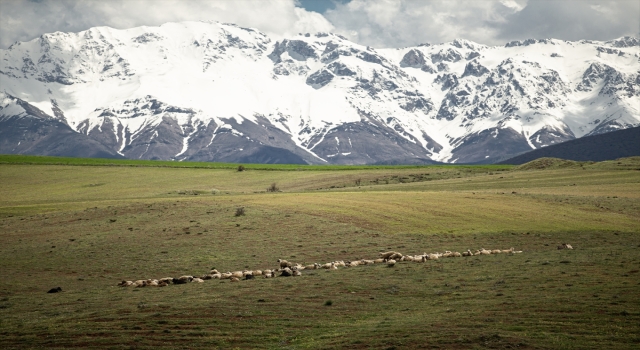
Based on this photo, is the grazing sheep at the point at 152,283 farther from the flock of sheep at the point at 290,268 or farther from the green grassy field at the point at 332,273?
the green grassy field at the point at 332,273

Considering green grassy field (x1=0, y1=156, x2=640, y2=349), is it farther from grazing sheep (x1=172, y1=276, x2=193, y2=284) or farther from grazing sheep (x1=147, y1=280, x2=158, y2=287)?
grazing sheep (x1=172, y1=276, x2=193, y2=284)

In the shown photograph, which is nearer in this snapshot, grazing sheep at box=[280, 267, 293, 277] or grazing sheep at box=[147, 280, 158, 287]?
grazing sheep at box=[147, 280, 158, 287]

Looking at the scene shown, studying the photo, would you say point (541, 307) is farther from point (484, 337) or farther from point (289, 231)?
point (289, 231)

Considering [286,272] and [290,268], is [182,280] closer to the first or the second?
[286,272]

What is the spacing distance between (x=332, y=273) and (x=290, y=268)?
3.28m

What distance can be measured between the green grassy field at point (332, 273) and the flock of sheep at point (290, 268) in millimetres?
1239

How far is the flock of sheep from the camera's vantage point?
143 ft

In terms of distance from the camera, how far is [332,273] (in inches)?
1778

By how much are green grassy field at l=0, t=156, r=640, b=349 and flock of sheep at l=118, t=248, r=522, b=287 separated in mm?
1239

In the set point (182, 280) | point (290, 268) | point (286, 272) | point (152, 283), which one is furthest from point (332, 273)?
point (152, 283)

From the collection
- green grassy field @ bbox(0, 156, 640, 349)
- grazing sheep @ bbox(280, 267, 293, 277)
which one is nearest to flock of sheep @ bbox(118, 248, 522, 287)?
grazing sheep @ bbox(280, 267, 293, 277)

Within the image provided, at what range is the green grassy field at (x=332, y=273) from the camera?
30438 mm

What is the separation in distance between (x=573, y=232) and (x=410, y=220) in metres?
15.5

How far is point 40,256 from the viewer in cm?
5503
